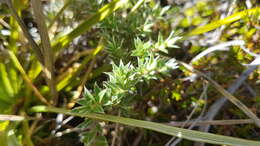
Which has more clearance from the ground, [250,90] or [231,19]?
[231,19]

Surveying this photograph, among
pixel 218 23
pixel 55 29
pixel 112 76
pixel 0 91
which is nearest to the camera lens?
pixel 112 76

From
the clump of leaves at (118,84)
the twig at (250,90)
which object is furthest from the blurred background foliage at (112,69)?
the clump of leaves at (118,84)

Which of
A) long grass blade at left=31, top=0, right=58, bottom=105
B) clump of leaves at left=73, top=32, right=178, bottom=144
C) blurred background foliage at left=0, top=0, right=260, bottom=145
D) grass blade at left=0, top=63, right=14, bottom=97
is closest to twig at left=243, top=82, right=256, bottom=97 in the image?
blurred background foliage at left=0, top=0, right=260, bottom=145

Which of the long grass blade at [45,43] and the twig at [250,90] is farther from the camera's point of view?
the twig at [250,90]

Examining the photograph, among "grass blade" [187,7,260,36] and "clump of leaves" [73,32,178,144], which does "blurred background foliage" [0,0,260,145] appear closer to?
"grass blade" [187,7,260,36]

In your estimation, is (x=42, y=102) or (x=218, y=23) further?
(x=42, y=102)

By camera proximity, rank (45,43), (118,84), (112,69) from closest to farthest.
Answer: (118,84) → (45,43) → (112,69)

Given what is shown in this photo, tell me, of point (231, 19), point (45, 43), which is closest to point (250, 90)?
point (231, 19)

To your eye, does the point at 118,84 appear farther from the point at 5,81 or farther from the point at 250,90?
the point at 250,90

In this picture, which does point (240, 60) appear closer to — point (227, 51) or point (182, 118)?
point (227, 51)

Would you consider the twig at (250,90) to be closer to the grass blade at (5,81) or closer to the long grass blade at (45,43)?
the long grass blade at (45,43)

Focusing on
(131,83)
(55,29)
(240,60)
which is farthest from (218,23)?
(55,29)
